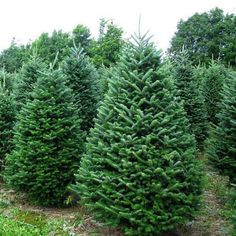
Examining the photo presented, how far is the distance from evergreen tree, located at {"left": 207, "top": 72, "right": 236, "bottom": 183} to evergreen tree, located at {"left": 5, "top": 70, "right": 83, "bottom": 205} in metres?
3.26

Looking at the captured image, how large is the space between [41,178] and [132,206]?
2616 millimetres

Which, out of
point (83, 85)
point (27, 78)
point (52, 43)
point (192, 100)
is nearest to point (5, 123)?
point (27, 78)

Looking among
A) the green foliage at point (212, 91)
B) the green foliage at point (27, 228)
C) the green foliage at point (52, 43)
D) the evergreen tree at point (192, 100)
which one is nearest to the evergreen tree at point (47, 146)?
the green foliage at point (27, 228)

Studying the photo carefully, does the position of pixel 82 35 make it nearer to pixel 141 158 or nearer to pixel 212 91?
pixel 212 91

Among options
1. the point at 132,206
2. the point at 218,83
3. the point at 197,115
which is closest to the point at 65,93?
the point at 132,206

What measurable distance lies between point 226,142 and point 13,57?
39.3m

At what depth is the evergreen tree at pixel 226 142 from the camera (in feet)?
27.9

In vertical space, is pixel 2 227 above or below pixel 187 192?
below

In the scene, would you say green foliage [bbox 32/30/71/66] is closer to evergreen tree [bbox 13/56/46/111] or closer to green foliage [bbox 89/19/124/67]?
green foliage [bbox 89/19/124/67]

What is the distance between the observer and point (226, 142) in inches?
339

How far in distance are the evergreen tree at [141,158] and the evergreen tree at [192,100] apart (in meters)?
6.00

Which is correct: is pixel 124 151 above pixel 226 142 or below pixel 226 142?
below

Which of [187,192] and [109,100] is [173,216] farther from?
[109,100]

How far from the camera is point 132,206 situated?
5.46 m
